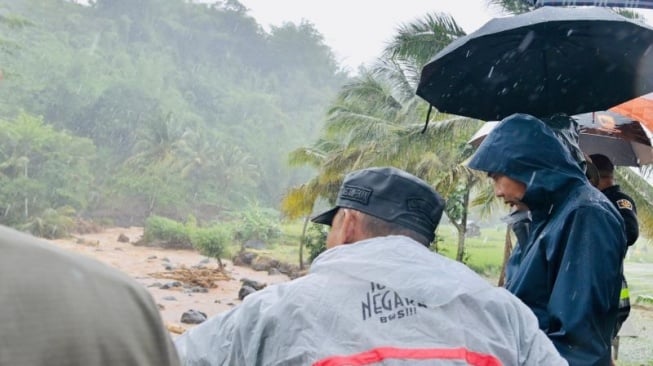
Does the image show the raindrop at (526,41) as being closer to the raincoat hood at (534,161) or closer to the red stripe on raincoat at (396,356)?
the raincoat hood at (534,161)

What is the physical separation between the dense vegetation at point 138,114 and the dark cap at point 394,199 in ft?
88.1

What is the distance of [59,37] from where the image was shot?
47531 millimetres

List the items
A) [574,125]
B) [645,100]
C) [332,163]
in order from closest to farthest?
[574,125] → [645,100] → [332,163]

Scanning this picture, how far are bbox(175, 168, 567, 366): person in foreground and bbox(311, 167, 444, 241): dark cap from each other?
35 millimetres

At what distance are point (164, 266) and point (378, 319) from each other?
100ft

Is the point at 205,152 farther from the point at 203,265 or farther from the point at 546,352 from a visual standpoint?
the point at 546,352

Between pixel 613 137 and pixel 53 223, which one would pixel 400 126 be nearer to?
pixel 613 137

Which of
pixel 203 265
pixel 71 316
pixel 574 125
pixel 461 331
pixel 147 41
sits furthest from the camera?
pixel 147 41

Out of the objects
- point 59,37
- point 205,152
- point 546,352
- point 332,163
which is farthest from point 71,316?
point 59,37

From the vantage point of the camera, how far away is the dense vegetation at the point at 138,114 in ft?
112

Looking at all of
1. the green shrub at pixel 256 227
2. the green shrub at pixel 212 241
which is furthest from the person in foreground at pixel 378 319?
the green shrub at pixel 256 227

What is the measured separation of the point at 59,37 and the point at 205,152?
1402 cm

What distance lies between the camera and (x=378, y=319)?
1.29 m

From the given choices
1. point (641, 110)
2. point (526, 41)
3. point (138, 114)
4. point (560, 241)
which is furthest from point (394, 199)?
point (138, 114)
